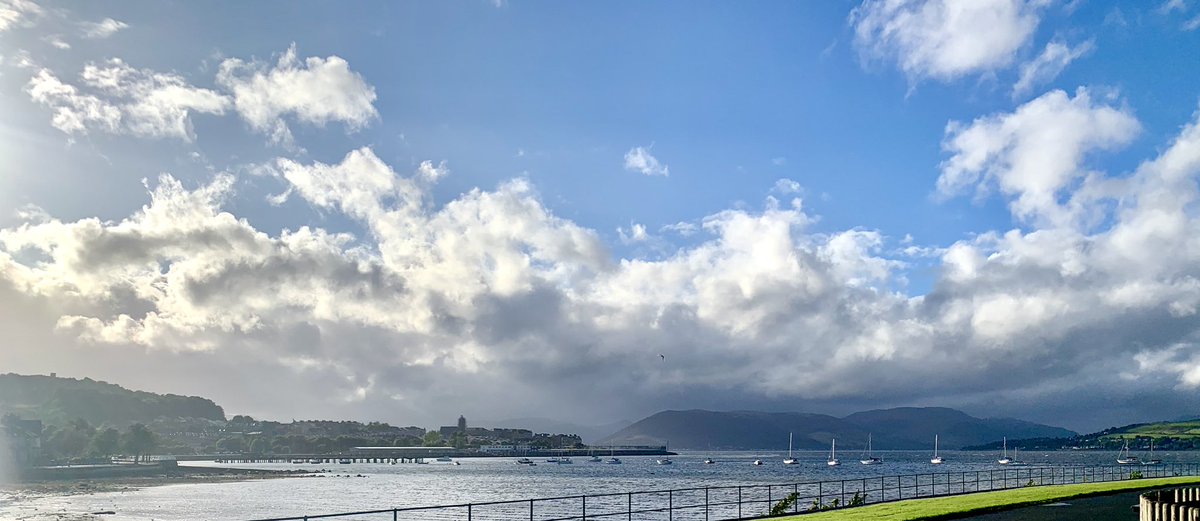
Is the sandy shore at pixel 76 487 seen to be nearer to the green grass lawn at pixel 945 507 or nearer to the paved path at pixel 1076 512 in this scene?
the green grass lawn at pixel 945 507

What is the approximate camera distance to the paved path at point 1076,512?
3684cm

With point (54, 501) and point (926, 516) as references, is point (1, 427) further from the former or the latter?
point (926, 516)

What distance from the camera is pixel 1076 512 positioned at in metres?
39.4

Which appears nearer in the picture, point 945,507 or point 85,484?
point 945,507

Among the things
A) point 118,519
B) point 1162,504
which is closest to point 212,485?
point 118,519

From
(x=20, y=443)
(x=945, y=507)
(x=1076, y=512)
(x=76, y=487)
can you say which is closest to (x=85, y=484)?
(x=76, y=487)

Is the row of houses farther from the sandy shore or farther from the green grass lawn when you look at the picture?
the green grass lawn

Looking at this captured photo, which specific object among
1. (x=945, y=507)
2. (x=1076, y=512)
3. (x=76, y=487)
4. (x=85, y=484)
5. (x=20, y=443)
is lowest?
(x=85, y=484)

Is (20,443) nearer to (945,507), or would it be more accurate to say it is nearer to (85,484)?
(85,484)

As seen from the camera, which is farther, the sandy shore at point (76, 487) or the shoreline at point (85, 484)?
the shoreline at point (85, 484)

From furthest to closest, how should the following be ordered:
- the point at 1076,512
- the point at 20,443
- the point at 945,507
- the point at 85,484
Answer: the point at 20,443 → the point at 85,484 → the point at 945,507 → the point at 1076,512

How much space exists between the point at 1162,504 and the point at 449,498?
119848 mm

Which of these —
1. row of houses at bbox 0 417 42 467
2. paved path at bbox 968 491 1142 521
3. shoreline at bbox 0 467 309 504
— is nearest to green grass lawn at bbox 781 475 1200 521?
paved path at bbox 968 491 1142 521

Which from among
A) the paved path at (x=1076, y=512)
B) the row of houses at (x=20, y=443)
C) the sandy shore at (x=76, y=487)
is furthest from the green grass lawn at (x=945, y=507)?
the row of houses at (x=20, y=443)
